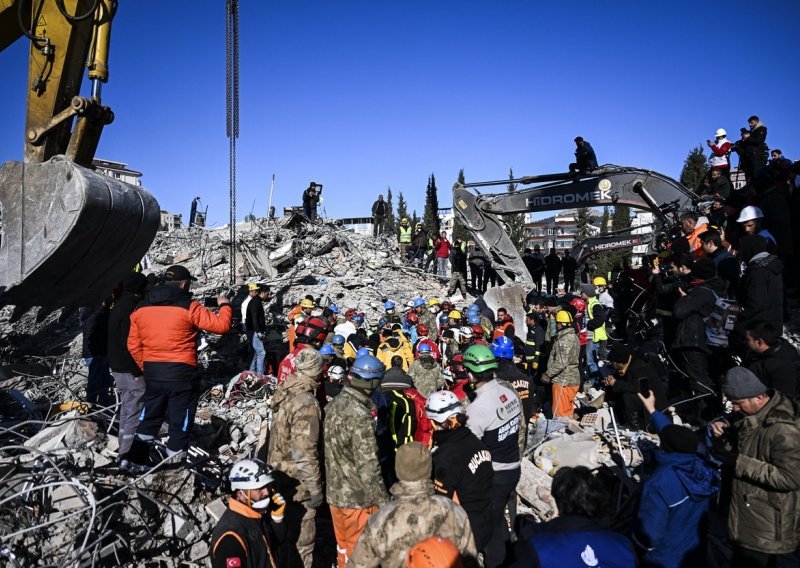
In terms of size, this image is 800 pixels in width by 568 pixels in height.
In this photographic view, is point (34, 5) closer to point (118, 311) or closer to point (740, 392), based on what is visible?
point (118, 311)

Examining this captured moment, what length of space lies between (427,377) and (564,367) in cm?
223

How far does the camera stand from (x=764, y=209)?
25.7 ft

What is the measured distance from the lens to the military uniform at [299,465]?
4.17 meters

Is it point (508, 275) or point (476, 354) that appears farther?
point (508, 275)

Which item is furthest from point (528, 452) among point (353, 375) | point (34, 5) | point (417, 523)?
point (34, 5)

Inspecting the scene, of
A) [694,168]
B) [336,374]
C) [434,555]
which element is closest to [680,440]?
[434,555]

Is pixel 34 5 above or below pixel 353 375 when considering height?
above

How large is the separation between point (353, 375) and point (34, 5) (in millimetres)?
4620

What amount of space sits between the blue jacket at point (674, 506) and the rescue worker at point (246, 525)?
2.48 m

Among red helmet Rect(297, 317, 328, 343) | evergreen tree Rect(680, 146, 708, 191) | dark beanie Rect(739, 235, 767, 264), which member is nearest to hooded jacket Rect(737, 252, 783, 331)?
dark beanie Rect(739, 235, 767, 264)

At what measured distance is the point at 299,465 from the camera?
4.22 meters

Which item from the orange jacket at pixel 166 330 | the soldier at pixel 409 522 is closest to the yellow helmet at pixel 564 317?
the orange jacket at pixel 166 330

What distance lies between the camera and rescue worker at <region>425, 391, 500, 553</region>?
3.70 meters

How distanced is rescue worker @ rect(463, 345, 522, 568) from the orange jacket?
2.62 m
